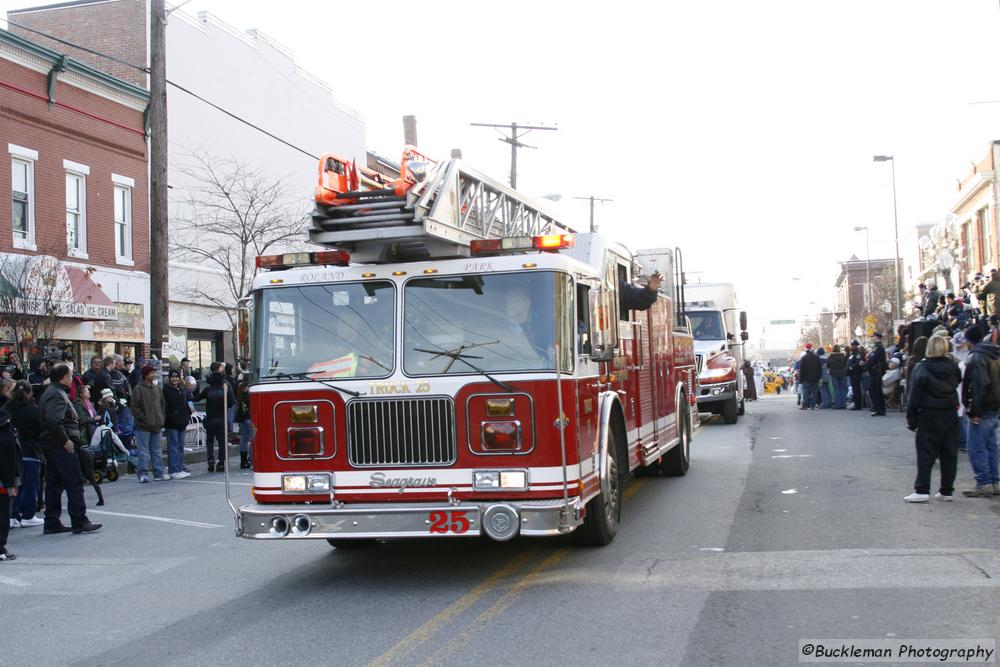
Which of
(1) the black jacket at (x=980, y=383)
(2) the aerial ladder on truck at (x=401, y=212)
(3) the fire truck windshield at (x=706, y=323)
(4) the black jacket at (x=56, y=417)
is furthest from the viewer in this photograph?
(3) the fire truck windshield at (x=706, y=323)

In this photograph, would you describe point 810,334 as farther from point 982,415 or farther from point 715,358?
point 982,415

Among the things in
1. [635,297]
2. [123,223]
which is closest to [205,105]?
[123,223]

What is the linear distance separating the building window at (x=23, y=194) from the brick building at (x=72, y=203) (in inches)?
0.8

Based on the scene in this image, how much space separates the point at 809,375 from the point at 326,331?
23163 mm

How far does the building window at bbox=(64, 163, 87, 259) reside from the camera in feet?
76.2

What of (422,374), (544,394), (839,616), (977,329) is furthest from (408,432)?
(977,329)

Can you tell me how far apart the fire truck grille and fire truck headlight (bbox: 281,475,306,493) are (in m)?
0.43

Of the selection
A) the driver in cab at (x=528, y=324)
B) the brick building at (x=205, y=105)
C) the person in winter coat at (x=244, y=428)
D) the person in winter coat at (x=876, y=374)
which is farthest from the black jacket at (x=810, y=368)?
the driver in cab at (x=528, y=324)

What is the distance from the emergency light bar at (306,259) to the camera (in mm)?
8242

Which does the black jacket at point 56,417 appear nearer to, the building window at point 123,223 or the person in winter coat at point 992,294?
the building window at point 123,223

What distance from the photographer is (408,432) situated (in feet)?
25.2

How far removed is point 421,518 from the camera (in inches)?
288

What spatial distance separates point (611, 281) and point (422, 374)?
2621 millimetres

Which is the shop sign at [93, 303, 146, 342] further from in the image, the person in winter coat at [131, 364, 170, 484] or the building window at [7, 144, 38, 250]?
the person in winter coat at [131, 364, 170, 484]
